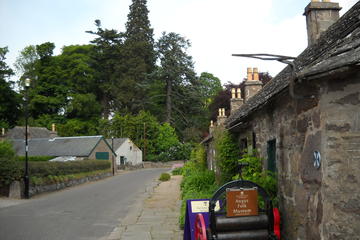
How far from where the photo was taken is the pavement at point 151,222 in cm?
898

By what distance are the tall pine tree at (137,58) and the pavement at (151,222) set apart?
141 ft

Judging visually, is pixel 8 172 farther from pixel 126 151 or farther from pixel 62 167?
pixel 126 151

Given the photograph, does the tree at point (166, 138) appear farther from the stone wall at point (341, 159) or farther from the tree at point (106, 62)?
the stone wall at point (341, 159)

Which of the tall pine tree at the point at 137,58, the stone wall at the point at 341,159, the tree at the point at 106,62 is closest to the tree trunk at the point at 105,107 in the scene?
the tree at the point at 106,62

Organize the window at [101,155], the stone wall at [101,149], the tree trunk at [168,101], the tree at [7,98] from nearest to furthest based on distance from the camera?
the tree at [7,98], the stone wall at [101,149], the window at [101,155], the tree trunk at [168,101]

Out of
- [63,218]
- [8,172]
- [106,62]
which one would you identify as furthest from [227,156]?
[106,62]

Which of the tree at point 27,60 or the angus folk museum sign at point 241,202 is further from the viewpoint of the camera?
the tree at point 27,60

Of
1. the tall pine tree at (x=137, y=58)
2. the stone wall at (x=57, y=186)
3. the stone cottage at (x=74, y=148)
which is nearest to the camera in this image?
the stone wall at (x=57, y=186)

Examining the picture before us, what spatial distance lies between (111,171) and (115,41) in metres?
34.6

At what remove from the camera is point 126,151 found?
5125 centimetres

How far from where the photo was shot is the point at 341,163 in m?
4.35

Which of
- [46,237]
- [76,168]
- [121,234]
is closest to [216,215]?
[121,234]

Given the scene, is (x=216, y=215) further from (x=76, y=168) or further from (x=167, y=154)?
(x=167, y=154)

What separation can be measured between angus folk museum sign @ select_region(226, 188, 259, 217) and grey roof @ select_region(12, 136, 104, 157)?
32627 mm
